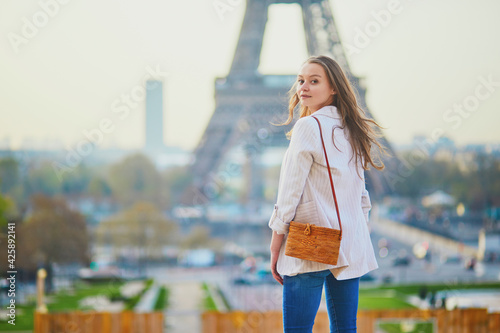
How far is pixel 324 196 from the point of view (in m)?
1.18

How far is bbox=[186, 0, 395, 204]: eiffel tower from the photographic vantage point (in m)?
10.6

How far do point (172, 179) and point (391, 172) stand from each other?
20.2 feet

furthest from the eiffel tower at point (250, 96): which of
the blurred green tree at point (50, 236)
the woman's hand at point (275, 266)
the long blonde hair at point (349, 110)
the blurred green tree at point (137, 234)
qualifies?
the woman's hand at point (275, 266)

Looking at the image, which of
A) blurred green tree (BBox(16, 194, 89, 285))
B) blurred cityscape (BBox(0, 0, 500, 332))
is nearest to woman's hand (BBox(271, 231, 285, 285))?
blurred cityscape (BBox(0, 0, 500, 332))

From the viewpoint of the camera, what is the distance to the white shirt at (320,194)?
3.77 ft

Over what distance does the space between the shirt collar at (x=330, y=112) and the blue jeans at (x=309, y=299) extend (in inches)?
13.9

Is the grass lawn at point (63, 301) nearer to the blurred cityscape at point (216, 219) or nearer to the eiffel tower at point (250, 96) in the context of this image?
the blurred cityscape at point (216, 219)

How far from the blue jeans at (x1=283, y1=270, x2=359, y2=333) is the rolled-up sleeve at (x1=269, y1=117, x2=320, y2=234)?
126 mm

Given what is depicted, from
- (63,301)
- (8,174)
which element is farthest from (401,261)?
(8,174)

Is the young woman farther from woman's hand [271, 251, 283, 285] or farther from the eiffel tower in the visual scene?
the eiffel tower

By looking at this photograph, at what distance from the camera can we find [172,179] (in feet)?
46.3

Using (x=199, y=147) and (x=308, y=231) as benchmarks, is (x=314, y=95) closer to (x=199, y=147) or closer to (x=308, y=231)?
(x=308, y=231)

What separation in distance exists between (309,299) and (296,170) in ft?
0.93

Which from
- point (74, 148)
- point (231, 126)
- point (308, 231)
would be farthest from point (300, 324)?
point (231, 126)
